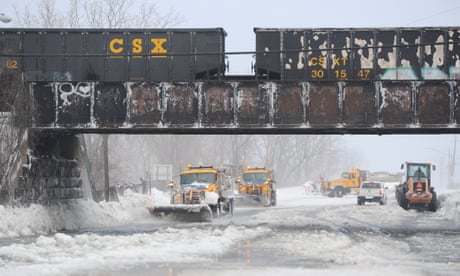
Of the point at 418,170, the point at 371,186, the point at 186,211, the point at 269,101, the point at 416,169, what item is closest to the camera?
the point at 269,101

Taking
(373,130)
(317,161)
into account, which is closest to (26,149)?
(373,130)

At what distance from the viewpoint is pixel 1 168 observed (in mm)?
27844

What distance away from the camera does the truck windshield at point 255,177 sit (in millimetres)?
53000

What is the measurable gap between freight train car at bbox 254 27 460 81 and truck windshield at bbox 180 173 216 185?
8.41 m

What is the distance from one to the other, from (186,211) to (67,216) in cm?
527

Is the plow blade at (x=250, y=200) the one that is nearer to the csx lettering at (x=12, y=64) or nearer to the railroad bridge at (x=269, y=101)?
the railroad bridge at (x=269, y=101)

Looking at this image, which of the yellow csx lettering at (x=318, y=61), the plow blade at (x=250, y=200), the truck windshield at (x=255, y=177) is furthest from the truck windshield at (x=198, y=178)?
the truck windshield at (x=255, y=177)

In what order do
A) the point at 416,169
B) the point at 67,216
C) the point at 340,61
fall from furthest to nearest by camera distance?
the point at 416,169
the point at 67,216
the point at 340,61

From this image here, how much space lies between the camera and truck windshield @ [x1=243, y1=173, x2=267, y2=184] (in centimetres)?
5300

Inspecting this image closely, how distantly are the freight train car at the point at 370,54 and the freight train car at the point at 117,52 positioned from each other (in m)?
2.61

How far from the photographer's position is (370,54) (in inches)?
1209

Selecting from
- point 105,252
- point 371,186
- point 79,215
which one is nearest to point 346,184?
point 371,186

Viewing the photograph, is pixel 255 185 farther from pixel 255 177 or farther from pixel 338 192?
pixel 338 192

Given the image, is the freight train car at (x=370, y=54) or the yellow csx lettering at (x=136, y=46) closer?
the freight train car at (x=370, y=54)
